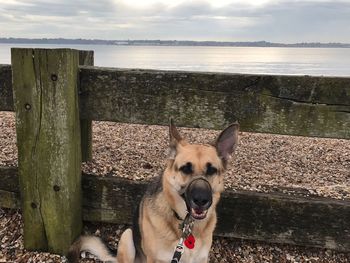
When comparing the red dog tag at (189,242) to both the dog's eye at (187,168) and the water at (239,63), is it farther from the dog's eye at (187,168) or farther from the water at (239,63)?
the water at (239,63)

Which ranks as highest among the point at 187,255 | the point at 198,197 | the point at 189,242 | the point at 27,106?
the point at 27,106

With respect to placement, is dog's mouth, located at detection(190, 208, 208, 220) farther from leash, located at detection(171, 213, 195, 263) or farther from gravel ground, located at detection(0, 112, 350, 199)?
gravel ground, located at detection(0, 112, 350, 199)

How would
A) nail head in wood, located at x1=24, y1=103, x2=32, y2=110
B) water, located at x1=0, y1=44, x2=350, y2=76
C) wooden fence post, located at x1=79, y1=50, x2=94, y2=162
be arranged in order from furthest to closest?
water, located at x1=0, y1=44, x2=350, y2=76 → wooden fence post, located at x1=79, y1=50, x2=94, y2=162 → nail head in wood, located at x1=24, y1=103, x2=32, y2=110

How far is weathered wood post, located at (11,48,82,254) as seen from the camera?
3.82 meters

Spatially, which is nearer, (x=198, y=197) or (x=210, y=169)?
(x=198, y=197)

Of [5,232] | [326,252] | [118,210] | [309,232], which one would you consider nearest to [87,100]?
[118,210]

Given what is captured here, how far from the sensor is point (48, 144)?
398 centimetres

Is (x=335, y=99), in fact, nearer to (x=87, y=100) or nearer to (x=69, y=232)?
(x=87, y=100)

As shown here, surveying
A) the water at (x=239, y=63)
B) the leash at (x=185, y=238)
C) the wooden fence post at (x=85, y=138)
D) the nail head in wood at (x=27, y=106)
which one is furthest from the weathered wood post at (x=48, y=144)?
the water at (x=239, y=63)

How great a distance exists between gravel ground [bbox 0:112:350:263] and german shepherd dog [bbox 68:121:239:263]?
86 centimetres

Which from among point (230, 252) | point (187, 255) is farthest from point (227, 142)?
point (230, 252)

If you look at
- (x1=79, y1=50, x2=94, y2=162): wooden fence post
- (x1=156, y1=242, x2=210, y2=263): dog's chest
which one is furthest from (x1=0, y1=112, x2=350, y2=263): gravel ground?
(x1=156, y1=242, x2=210, y2=263): dog's chest

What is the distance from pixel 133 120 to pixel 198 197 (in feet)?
3.80

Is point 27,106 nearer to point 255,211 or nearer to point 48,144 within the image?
point 48,144
